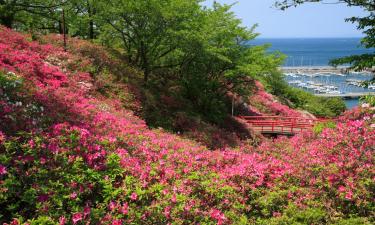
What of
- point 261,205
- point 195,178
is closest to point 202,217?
point 195,178

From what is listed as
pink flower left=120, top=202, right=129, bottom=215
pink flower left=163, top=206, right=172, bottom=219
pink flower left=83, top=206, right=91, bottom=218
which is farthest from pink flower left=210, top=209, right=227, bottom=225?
pink flower left=83, top=206, right=91, bottom=218

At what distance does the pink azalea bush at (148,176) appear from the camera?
5562mm

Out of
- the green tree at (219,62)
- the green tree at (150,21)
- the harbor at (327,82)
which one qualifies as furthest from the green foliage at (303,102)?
the harbor at (327,82)

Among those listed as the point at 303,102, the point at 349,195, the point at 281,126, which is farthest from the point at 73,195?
the point at 303,102

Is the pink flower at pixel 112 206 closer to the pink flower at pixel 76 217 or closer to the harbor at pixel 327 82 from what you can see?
the pink flower at pixel 76 217

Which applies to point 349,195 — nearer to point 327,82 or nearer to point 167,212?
point 167,212

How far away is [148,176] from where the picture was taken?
680 cm

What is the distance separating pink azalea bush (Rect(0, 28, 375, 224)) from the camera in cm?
556

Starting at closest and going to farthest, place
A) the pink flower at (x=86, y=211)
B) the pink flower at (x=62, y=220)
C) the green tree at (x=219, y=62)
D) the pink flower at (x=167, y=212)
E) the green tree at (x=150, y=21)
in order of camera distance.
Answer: the pink flower at (x=62, y=220), the pink flower at (x=86, y=211), the pink flower at (x=167, y=212), the green tree at (x=150, y=21), the green tree at (x=219, y=62)

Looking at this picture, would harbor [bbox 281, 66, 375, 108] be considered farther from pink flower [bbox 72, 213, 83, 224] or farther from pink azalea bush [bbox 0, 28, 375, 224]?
pink flower [bbox 72, 213, 83, 224]

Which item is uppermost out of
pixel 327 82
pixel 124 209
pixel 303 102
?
pixel 124 209

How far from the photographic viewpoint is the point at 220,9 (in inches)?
840

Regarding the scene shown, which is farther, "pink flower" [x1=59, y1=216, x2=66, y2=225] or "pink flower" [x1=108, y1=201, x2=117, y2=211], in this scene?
"pink flower" [x1=108, y1=201, x2=117, y2=211]

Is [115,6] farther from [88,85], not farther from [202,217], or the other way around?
[202,217]
